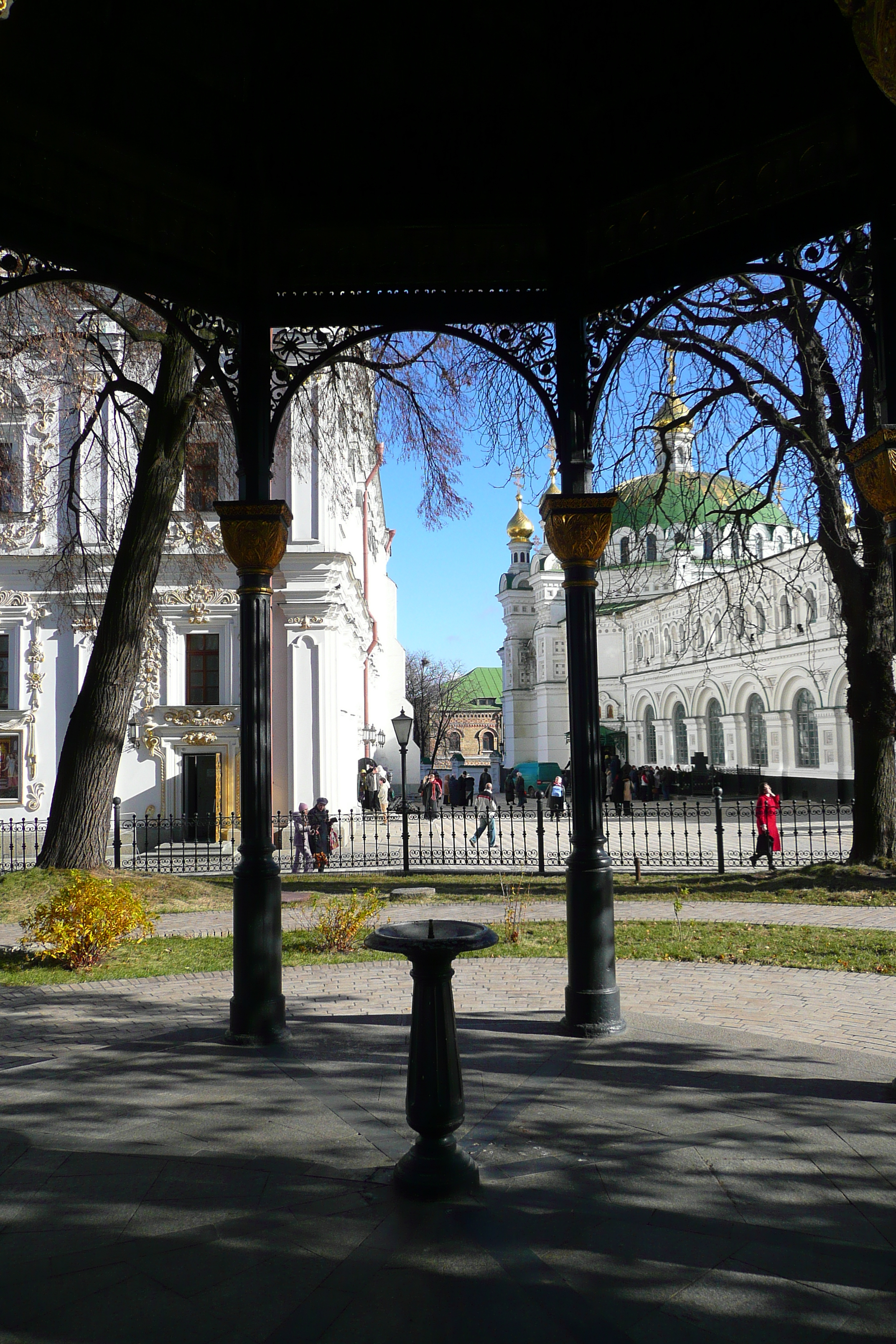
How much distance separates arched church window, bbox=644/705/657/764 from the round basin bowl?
51.6 m

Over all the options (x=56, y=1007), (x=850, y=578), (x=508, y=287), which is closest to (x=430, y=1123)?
(x=56, y=1007)

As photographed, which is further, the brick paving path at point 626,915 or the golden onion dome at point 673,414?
the golden onion dome at point 673,414

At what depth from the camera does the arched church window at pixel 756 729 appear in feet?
137

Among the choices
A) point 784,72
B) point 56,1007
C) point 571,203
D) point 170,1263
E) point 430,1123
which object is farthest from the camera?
point 56,1007

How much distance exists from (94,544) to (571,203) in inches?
816

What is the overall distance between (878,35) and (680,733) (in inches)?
1958

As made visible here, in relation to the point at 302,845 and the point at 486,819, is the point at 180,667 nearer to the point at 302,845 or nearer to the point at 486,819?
the point at 302,845

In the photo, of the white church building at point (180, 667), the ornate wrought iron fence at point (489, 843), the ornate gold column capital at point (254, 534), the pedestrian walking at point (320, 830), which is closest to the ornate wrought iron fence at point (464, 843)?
the ornate wrought iron fence at point (489, 843)

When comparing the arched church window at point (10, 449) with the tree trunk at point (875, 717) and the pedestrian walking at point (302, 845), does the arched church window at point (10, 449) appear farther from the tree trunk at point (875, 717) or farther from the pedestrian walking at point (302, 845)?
the tree trunk at point (875, 717)

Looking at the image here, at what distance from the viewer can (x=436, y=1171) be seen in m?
3.74

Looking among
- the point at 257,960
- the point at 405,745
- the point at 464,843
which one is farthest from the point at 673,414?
the point at 464,843

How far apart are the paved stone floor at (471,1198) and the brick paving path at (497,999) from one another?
0.34 m

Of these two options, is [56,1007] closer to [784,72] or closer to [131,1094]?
[131,1094]

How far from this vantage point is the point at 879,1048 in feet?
19.2
